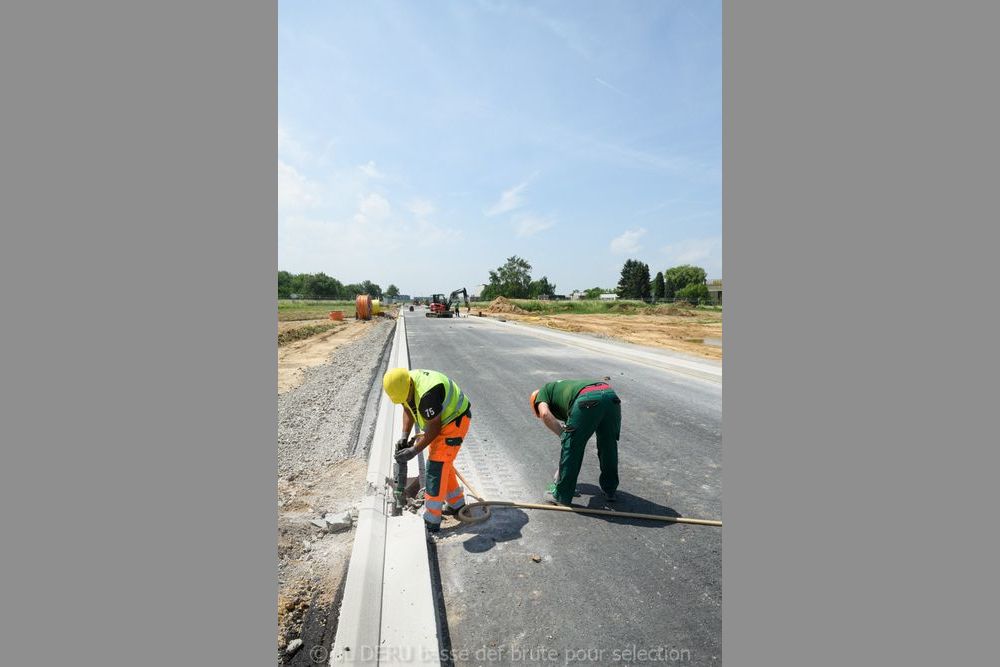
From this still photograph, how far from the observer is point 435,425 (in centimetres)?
371

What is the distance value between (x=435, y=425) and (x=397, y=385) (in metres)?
0.47

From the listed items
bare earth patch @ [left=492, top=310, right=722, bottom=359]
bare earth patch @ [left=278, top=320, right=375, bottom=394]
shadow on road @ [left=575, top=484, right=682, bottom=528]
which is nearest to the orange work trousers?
shadow on road @ [left=575, top=484, right=682, bottom=528]

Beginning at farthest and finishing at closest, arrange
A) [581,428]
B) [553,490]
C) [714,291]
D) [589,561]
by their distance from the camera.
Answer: [714,291] → [553,490] → [581,428] → [589,561]

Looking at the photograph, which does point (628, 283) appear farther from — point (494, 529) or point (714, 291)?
point (494, 529)

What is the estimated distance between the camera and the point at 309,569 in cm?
316

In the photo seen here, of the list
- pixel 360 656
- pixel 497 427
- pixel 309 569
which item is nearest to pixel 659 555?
pixel 360 656

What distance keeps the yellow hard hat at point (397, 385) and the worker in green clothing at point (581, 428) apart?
4.67 feet

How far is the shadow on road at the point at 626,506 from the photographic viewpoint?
387 cm

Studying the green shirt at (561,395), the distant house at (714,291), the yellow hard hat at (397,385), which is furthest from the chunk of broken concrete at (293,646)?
the distant house at (714,291)

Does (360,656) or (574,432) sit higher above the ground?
(574,432)

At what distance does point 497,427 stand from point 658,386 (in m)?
4.60

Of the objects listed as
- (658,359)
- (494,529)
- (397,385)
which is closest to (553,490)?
(494,529)

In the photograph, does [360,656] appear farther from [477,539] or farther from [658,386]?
[658,386]

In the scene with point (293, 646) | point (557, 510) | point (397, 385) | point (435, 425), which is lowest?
point (293, 646)
